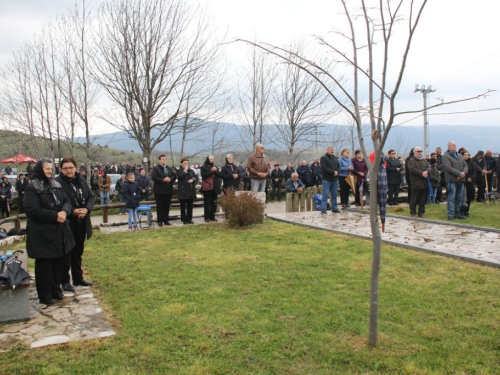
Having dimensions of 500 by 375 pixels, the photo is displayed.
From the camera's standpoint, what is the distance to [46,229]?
5477mm

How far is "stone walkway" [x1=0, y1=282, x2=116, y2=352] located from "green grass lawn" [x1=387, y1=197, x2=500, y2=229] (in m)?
8.92

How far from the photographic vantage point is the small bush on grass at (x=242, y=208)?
431 inches

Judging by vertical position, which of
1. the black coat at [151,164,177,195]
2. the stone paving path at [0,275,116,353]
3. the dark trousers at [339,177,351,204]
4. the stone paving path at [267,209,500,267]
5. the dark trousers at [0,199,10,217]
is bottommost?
the stone paving path at [0,275,116,353]

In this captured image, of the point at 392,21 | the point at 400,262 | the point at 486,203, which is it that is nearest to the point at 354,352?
the point at 392,21

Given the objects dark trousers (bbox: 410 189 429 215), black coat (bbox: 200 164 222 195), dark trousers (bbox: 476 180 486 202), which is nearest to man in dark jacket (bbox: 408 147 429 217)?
dark trousers (bbox: 410 189 429 215)

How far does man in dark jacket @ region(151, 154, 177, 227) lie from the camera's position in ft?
39.3

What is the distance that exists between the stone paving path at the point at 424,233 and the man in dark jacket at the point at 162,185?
296 cm

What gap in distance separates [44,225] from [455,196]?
10260 millimetres

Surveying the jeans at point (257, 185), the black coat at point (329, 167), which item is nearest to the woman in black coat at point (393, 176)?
the black coat at point (329, 167)

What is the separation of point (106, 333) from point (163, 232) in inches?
249

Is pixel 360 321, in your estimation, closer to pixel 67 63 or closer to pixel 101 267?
pixel 101 267

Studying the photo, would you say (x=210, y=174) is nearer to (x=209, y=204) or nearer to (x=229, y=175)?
(x=229, y=175)

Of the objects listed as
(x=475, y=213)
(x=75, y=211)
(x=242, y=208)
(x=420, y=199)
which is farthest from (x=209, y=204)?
(x=475, y=213)

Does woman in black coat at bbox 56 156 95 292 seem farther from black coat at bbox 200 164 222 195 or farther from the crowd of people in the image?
black coat at bbox 200 164 222 195
